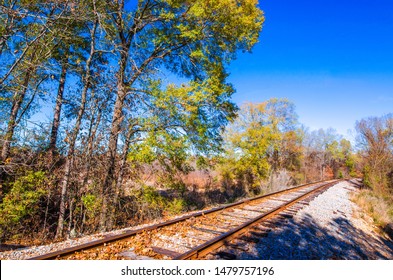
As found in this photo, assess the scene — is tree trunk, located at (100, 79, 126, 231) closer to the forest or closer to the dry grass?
the forest

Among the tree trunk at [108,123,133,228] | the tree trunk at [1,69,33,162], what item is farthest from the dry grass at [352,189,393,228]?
the tree trunk at [1,69,33,162]

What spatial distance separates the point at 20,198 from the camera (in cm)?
770

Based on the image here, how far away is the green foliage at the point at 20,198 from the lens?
7434mm

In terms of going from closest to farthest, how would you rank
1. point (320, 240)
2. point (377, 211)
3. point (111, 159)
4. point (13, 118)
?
point (320, 240), point (13, 118), point (111, 159), point (377, 211)

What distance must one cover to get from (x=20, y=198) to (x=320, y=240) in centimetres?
950

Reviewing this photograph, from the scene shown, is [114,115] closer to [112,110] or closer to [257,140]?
[112,110]

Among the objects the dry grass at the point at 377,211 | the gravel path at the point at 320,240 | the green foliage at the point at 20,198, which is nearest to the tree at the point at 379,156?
the dry grass at the point at 377,211

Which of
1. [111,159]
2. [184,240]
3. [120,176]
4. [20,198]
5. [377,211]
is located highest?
[111,159]

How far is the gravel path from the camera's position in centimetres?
498

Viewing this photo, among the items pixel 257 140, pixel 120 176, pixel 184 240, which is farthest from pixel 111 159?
pixel 257 140

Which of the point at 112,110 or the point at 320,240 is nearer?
the point at 320,240

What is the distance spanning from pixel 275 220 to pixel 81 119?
7720mm

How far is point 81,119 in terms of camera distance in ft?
28.1
